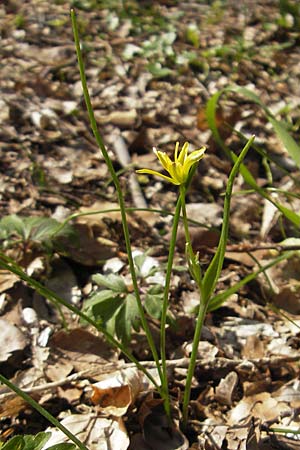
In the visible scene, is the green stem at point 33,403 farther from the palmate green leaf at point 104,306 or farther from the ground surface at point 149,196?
the palmate green leaf at point 104,306

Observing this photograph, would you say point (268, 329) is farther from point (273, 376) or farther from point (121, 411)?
point (121, 411)

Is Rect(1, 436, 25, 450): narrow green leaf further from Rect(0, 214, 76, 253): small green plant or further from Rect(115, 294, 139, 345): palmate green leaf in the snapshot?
Rect(0, 214, 76, 253): small green plant

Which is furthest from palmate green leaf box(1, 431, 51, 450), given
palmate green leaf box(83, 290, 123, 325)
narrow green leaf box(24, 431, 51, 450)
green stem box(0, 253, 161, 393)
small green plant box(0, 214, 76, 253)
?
small green plant box(0, 214, 76, 253)

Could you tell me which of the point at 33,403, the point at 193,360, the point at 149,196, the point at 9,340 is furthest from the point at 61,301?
the point at 149,196

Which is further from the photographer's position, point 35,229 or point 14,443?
point 35,229

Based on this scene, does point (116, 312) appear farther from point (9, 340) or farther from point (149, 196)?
point (149, 196)

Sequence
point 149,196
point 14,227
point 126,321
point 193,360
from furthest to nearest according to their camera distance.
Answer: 1. point 149,196
2. point 14,227
3. point 126,321
4. point 193,360

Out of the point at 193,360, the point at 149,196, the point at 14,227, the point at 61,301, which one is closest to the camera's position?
the point at 61,301

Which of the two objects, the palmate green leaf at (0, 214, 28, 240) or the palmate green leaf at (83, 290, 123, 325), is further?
the palmate green leaf at (0, 214, 28, 240)

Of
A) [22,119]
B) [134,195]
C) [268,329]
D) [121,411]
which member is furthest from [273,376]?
[22,119]
